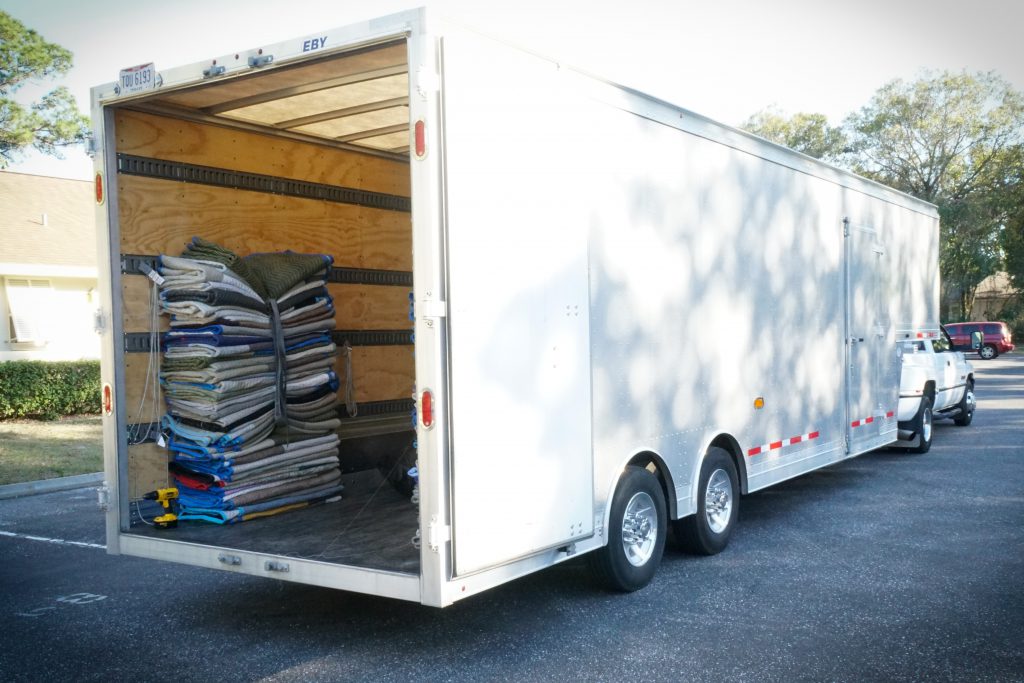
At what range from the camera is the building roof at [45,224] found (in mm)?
22078

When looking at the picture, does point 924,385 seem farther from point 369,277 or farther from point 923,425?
point 369,277

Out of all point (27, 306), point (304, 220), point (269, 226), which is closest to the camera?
point (269, 226)

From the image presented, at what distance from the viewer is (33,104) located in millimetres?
21531

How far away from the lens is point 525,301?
15.9 ft

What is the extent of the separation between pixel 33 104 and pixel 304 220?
17915 mm

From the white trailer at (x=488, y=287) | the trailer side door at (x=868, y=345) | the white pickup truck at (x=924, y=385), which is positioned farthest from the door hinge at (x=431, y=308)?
the white pickup truck at (x=924, y=385)

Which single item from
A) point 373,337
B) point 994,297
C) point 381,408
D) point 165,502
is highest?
point 994,297

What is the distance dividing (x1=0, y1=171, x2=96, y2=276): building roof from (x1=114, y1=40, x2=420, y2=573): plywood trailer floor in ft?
57.1

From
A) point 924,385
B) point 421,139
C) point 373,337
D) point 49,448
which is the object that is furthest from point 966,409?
point 49,448

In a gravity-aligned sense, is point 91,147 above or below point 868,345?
above

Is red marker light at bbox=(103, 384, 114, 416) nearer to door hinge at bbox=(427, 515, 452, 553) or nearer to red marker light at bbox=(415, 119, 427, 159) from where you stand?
door hinge at bbox=(427, 515, 452, 553)

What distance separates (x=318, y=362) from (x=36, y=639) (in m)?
2.51

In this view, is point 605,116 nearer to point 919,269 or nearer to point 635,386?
point 635,386

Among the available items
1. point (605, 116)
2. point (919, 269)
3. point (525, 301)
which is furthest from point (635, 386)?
point (919, 269)
